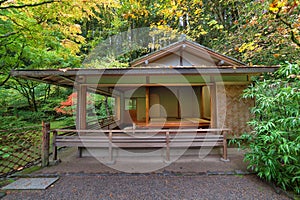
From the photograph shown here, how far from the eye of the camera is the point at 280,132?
2.60 metres

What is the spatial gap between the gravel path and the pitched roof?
4.29 metres

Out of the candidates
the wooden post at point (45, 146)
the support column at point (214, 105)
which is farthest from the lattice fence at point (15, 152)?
the support column at point (214, 105)

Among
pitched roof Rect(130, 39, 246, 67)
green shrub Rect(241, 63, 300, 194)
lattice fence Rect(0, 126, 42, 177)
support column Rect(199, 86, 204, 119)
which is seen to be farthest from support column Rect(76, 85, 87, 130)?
support column Rect(199, 86, 204, 119)

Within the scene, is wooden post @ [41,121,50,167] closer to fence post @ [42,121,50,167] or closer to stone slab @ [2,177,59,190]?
fence post @ [42,121,50,167]

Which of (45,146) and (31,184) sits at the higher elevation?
(45,146)

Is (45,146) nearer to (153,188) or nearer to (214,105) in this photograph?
(153,188)

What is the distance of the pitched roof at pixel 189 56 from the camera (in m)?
5.96

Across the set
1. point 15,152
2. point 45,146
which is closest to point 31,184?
Result: point 45,146

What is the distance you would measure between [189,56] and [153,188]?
5172 millimetres

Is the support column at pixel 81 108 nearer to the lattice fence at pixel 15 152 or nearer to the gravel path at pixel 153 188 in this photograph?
the lattice fence at pixel 15 152

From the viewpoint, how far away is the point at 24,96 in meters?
9.79

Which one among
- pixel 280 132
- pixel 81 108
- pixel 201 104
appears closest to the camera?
pixel 280 132

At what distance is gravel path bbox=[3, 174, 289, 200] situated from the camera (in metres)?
2.60

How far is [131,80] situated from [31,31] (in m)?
3.52
